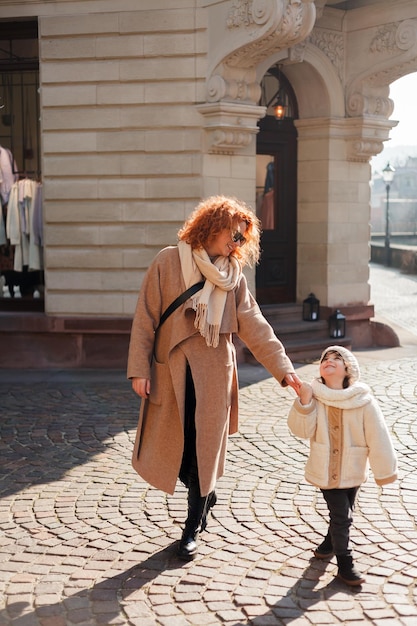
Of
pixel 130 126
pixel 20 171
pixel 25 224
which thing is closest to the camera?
pixel 130 126

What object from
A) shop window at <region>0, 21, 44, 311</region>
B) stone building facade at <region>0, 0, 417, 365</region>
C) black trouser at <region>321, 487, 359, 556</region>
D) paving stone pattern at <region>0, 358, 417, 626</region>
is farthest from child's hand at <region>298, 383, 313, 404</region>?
shop window at <region>0, 21, 44, 311</region>

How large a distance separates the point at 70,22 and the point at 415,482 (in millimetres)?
7824

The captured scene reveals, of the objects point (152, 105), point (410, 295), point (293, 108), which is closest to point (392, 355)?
point (293, 108)

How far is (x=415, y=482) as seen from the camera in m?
6.66

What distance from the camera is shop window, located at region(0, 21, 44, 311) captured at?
12.3 metres

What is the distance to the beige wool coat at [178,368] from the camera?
16.6ft

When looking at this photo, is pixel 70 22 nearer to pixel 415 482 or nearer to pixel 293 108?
pixel 293 108

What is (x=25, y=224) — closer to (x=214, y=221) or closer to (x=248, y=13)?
(x=248, y=13)

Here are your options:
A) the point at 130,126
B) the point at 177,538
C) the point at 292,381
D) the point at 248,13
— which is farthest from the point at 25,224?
the point at 292,381

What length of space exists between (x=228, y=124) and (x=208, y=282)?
648 cm

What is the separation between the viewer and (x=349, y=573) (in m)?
4.72

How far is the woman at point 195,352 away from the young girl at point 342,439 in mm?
307

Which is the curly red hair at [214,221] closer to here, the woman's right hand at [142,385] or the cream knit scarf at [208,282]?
the cream knit scarf at [208,282]

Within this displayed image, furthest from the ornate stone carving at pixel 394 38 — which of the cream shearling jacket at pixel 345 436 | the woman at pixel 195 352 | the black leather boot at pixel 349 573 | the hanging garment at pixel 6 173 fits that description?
the black leather boot at pixel 349 573
